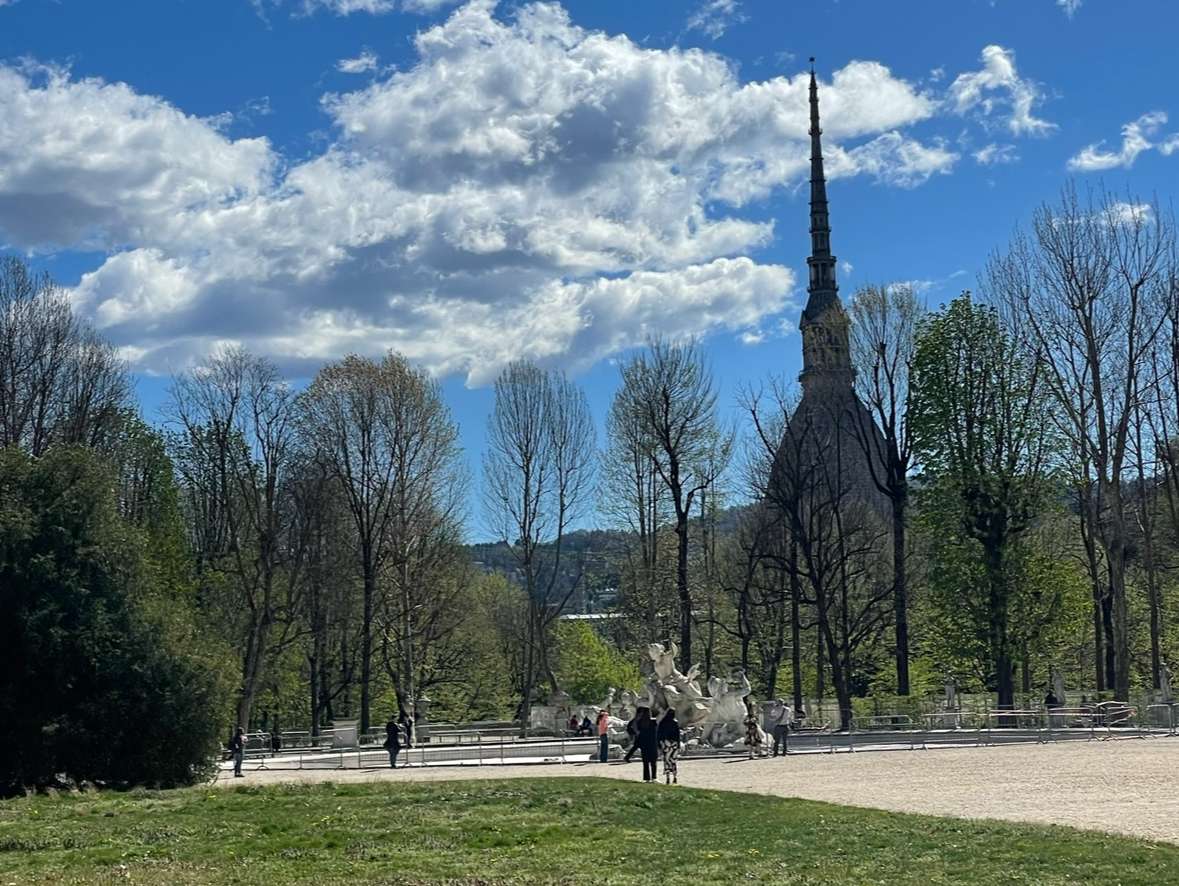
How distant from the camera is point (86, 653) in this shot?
26547 mm

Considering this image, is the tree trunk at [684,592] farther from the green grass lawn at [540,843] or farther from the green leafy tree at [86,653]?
the green grass lawn at [540,843]

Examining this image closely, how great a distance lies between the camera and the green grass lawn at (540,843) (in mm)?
12969

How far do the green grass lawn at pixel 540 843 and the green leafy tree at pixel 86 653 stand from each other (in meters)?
5.20

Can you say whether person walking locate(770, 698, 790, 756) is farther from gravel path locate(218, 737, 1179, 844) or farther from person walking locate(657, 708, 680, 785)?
person walking locate(657, 708, 680, 785)

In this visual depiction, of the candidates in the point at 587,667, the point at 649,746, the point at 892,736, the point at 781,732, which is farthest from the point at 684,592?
the point at 649,746

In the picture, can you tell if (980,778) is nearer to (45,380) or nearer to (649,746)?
(649,746)

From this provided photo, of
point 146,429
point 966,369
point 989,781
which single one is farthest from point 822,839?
point 146,429

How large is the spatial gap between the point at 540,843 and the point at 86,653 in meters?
14.7

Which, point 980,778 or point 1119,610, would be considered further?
point 1119,610

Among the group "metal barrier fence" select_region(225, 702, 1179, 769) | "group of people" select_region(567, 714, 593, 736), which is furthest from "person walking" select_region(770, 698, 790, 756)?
"group of people" select_region(567, 714, 593, 736)

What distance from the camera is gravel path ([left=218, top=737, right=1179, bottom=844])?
18.2 meters

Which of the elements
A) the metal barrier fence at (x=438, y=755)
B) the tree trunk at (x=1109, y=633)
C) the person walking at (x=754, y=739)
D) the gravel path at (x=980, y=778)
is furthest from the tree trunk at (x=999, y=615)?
the metal barrier fence at (x=438, y=755)

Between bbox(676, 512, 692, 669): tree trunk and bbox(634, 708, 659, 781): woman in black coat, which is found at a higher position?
bbox(676, 512, 692, 669): tree trunk

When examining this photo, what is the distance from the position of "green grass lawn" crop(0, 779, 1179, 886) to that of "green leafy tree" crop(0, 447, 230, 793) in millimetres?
5198
